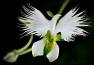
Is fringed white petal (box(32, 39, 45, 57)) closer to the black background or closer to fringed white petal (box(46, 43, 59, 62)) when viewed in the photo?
fringed white petal (box(46, 43, 59, 62))

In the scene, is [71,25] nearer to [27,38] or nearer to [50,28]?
[50,28]

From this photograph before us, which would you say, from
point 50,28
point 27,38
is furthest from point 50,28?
point 27,38

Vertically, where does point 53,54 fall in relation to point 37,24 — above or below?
below

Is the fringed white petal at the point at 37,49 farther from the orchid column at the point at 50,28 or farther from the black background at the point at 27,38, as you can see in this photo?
the black background at the point at 27,38

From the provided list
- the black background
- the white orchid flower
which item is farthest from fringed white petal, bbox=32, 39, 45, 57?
the black background

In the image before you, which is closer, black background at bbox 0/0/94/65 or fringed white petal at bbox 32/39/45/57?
fringed white petal at bbox 32/39/45/57

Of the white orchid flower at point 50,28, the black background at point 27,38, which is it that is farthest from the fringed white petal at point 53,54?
the black background at point 27,38

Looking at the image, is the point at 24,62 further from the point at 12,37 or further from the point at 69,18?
the point at 69,18

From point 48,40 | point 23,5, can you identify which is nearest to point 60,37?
point 48,40
